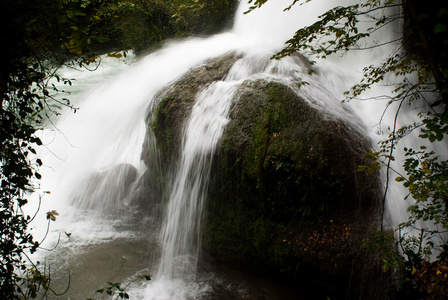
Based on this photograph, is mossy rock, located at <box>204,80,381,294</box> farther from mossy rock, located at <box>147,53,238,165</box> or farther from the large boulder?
mossy rock, located at <box>147,53,238,165</box>

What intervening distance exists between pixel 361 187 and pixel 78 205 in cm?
633

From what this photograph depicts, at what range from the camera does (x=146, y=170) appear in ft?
23.8

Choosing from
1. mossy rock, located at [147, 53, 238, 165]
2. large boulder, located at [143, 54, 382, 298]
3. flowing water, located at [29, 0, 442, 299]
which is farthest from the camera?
mossy rock, located at [147, 53, 238, 165]

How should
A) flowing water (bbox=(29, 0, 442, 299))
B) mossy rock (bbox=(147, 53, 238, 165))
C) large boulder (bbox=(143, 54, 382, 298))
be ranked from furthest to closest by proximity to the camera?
mossy rock (bbox=(147, 53, 238, 165))
flowing water (bbox=(29, 0, 442, 299))
large boulder (bbox=(143, 54, 382, 298))

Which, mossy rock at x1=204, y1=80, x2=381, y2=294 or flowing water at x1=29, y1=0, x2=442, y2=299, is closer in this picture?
mossy rock at x1=204, y1=80, x2=381, y2=294

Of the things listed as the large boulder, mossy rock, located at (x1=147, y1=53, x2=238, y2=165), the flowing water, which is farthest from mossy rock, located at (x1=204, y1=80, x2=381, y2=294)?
mossy rock, located at (x1=147, y1=53, x2=238, y2=165)

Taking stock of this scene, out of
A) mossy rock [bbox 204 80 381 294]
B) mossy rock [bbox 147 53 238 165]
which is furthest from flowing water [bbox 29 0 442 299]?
mossy rock [bbox 204 80 381 294]

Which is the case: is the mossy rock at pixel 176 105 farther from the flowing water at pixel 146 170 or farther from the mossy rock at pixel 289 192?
the mossy rock at pixel 289 192

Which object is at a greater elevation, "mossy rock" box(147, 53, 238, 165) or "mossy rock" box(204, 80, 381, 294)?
"mossy rock" box(147, 53, 238, 165)

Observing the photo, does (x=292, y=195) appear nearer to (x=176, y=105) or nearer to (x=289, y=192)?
(x=289, y=192)

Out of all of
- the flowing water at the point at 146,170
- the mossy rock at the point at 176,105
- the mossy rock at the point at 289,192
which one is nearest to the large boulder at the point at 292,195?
the mossy rock at the point at 289,192

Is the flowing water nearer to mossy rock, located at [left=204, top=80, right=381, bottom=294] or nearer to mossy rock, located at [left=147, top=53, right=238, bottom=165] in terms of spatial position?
mossy rock, located at [left=147, top=53, right=238, bottom=165]

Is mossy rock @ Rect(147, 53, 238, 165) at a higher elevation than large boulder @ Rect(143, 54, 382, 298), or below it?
higher

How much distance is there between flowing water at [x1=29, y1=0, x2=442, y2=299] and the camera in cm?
482
